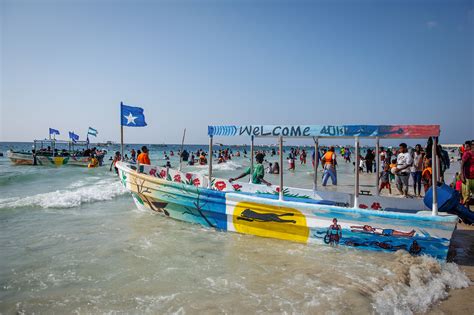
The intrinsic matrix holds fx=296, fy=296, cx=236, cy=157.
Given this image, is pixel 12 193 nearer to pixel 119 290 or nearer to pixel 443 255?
pixel 119 290

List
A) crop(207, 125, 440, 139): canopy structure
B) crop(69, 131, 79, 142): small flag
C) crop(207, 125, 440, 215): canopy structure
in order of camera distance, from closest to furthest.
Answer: crop(207, 125, 440, 215): canopy structure → crop(207, 125, 440, 139): canopy structure → crop(69, 131, 79, 142): small flag

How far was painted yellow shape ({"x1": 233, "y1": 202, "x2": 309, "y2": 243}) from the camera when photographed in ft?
21.9

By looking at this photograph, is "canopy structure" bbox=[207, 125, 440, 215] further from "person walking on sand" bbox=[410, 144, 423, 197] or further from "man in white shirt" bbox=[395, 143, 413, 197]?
"person walking on sand" bbox=[410, 144, 423, 197]

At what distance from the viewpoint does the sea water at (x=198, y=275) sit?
4324 millimetres

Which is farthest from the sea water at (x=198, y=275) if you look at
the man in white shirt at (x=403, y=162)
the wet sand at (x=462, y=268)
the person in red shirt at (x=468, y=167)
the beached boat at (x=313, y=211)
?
the man in white shirt at (x=403, y=162)

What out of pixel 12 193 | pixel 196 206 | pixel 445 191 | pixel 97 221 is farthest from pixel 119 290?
pixel 12 193

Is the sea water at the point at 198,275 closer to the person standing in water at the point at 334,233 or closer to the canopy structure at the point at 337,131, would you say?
the person standing in water at the point at 334,233

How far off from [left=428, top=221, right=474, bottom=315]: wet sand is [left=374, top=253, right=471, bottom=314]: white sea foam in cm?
10

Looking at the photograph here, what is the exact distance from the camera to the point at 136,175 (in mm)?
9297

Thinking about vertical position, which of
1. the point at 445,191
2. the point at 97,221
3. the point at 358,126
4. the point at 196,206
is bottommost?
the point at 97,221

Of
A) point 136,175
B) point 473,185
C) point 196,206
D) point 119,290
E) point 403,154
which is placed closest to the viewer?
point 119,290

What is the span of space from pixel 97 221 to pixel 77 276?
4.35 meters

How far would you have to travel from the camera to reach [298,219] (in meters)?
6.64

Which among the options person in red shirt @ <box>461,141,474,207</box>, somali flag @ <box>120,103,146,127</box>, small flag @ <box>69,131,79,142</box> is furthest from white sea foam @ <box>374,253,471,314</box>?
small flag @ <box>69,131,79,142</box>
